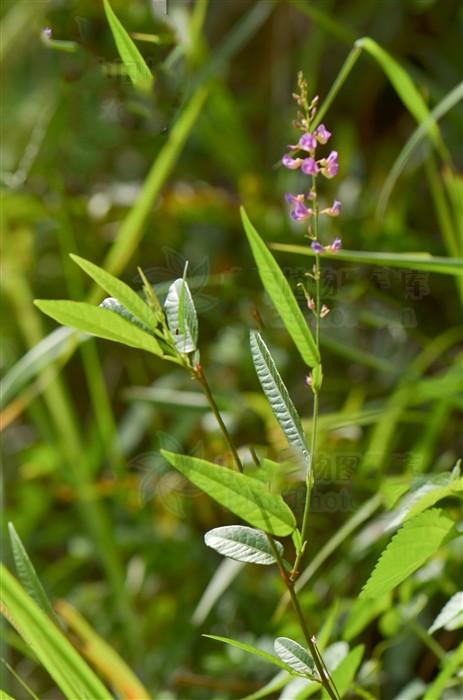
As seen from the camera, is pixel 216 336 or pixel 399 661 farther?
pixel 216 336

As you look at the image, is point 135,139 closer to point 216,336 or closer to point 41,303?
point 216,336

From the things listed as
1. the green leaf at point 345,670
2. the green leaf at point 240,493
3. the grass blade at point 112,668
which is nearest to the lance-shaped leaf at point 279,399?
the green leaf at point 240,493

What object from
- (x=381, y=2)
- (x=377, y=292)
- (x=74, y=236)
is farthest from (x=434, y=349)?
(x=381, y=2)

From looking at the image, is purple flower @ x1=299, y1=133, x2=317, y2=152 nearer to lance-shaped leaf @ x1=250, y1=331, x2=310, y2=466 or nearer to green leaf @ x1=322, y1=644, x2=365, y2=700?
lance-shaped leaf @ x1=250, y1=331, x2=310, y2=466

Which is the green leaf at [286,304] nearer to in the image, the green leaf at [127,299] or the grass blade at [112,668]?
the green leaf at [127,299]

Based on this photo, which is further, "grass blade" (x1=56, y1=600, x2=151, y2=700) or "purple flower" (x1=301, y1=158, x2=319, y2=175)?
"grass blade" (x1=56, y1=600, x2=151, y2=700)

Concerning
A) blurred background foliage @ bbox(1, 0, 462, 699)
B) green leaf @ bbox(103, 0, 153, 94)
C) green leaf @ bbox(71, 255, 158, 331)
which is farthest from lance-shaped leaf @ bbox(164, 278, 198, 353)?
blurred background foliage @ bbox(1, 0, 462, 699)

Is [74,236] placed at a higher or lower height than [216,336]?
higher
